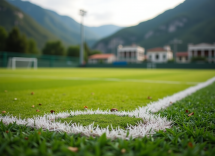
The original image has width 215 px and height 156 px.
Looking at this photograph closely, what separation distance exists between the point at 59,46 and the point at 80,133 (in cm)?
7577

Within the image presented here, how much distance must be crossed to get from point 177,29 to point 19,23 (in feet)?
329

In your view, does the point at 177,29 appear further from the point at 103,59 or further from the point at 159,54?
the point at 103,59

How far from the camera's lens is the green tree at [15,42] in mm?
51156

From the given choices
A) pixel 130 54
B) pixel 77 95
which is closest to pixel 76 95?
pixel 77 95

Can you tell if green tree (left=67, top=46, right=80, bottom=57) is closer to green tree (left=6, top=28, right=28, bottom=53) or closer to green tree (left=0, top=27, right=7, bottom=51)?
green tree (left=6, top=28, right=28, bottom=53)

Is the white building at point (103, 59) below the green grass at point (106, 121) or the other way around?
the other way around

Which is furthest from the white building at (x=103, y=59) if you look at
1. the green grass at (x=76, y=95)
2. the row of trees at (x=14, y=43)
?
the green grass at (x=76, y=95)

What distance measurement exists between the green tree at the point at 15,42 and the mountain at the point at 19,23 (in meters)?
47.4

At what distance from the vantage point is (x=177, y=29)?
111875 mm

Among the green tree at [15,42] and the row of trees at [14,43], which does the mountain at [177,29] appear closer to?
the row of trees at [14,43]

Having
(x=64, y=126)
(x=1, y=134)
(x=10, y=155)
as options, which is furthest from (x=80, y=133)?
(x=1, y=134)

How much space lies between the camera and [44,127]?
1.70 metres

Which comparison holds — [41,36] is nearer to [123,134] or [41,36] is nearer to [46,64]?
[46,64]

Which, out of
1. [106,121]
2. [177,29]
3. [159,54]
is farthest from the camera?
[177,29]
